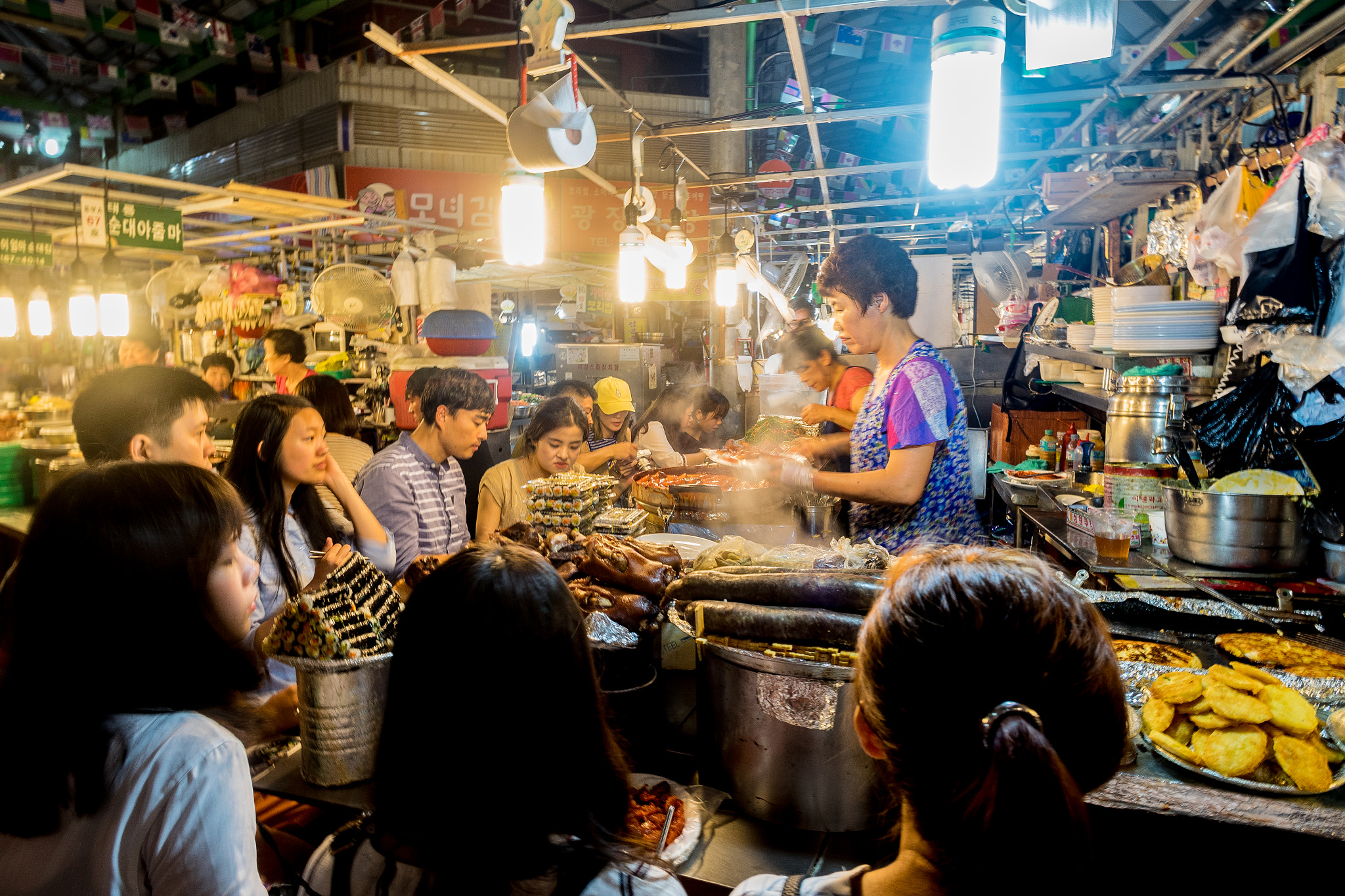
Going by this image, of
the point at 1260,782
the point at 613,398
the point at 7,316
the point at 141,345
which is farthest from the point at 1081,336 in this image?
the point at 7,316

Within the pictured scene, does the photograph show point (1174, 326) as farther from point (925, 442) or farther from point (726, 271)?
point (726, 271)

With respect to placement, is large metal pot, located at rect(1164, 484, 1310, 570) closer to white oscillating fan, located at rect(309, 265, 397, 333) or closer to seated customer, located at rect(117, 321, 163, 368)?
seated customer, located at rect(117, 321, 163, 368)

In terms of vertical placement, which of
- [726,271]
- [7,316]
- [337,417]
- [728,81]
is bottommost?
[337,417]

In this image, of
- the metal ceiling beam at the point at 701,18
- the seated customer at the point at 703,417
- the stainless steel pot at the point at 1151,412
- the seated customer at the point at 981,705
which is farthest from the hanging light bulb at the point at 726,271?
the seated customer at the point at 981,705

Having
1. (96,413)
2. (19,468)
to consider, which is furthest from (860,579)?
(19,468)

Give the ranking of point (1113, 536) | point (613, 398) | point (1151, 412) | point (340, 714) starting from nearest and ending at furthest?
1. point (340, 714)
2. point (1113, 536)
3. point (1151, 412)
4. point (613, 398)

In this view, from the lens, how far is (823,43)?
1133cm

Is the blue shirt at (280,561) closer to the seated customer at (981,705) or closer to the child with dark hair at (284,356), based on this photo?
the seated customer at (981,705)

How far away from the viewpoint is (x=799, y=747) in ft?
5.48

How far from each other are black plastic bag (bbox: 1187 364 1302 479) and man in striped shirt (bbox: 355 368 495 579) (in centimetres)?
338

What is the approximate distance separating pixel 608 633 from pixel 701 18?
248cm

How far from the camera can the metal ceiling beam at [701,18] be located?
116 inches

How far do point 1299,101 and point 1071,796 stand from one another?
4.11 m

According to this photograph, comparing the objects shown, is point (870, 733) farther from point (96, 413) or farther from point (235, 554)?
point (96, 413)
